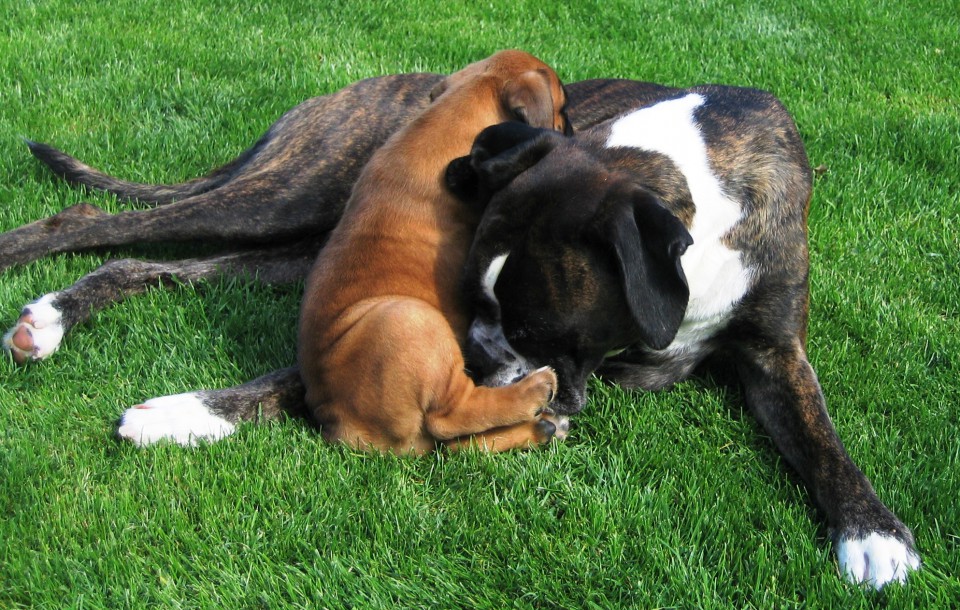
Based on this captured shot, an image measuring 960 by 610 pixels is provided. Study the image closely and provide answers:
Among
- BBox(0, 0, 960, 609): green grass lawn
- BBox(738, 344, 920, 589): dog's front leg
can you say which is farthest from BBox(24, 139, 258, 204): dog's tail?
BBox(738, 344, 920, 589): dog's front leg

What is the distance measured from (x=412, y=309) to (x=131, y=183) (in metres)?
2.45

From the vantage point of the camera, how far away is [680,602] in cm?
256

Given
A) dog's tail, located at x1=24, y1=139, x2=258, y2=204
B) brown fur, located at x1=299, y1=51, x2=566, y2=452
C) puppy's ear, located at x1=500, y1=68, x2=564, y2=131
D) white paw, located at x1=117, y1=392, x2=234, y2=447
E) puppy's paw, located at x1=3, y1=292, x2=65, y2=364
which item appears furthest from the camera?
dog's tail, located at x1=24, y1=139, x2=258, y2=204

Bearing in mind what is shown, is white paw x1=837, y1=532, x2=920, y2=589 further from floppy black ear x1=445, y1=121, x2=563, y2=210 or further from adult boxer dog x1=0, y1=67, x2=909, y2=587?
adult boxer dog x1=0, y1=67, x2=909, y2=587

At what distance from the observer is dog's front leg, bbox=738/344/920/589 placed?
2.73m

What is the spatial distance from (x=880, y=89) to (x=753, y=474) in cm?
418

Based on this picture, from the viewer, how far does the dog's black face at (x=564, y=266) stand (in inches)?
114

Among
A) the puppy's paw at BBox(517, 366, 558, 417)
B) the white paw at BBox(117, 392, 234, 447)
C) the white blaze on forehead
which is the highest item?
the white blaze on forehead

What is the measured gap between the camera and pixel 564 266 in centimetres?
312

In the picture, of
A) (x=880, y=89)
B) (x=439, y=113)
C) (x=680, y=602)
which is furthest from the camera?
(x=880, y=89)

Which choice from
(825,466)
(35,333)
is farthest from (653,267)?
(35,333)

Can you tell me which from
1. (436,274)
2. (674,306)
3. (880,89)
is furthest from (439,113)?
(880,89)

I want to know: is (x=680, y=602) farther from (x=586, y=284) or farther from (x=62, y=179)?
(x=62, y=179)

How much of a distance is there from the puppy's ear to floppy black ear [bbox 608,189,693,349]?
1134 millimetres
